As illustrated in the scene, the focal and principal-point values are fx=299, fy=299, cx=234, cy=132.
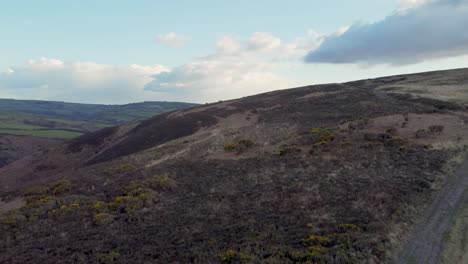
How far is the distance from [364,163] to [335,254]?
13.7m

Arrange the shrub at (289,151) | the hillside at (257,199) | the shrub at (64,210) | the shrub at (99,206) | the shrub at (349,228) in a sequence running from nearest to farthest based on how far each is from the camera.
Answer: the hillside at (257,199), the shrub at (349,228), the shrub at (64,210), the shrub at (99,206), the shrub at (289,151)

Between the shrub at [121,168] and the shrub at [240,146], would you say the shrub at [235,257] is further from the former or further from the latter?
the shrub at [240,146]

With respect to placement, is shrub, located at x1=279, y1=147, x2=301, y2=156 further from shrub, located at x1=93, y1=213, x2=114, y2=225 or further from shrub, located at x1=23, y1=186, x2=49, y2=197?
Answer: shrub, located at x1=23, y1=186, x2=49, y2=197

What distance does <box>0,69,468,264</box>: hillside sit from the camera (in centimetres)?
1356

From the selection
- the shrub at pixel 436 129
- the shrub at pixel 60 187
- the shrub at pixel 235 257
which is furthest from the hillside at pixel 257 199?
the shrub at pixel 436 129

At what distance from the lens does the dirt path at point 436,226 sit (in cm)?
1194

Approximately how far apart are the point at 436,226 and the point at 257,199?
9.78m

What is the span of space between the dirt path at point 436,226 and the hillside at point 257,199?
40 centimetres

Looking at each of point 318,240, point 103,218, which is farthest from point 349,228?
point 103,218

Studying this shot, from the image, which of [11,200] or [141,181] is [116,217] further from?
[11,200]

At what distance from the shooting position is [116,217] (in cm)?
1833

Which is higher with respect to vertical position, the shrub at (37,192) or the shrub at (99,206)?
the shrub at (37,192)

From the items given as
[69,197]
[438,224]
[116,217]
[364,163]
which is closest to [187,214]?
[116,217]

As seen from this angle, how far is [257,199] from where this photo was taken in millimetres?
19719
